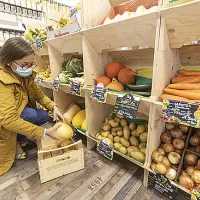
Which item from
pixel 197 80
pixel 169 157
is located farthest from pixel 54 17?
pixel 169 157

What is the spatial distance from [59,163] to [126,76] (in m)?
0.81

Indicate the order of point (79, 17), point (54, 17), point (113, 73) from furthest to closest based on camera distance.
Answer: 1. point (54, 17)
2. point (113, 73)
3. point (79, 17)

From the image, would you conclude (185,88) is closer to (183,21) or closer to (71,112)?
(183,21)

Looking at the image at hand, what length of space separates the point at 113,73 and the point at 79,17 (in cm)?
49

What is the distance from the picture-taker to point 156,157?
946mm

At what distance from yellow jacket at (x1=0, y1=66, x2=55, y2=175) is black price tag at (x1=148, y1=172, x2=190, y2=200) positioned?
0.79 m

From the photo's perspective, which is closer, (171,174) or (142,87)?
(171,174)

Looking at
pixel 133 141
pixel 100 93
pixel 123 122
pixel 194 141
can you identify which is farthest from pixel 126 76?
pixel 194 141

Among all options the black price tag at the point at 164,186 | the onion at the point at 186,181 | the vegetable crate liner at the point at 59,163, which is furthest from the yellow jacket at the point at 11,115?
the onion at the point at 186,181

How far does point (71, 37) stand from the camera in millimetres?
1257

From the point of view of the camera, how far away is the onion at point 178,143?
95cm

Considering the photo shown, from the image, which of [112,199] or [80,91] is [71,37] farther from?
[112,199]

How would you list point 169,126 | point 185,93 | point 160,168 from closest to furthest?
point 185,93 → point 160,168 → point 169,126

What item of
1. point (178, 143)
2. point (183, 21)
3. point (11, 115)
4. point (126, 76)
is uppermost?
point (183, 21)
